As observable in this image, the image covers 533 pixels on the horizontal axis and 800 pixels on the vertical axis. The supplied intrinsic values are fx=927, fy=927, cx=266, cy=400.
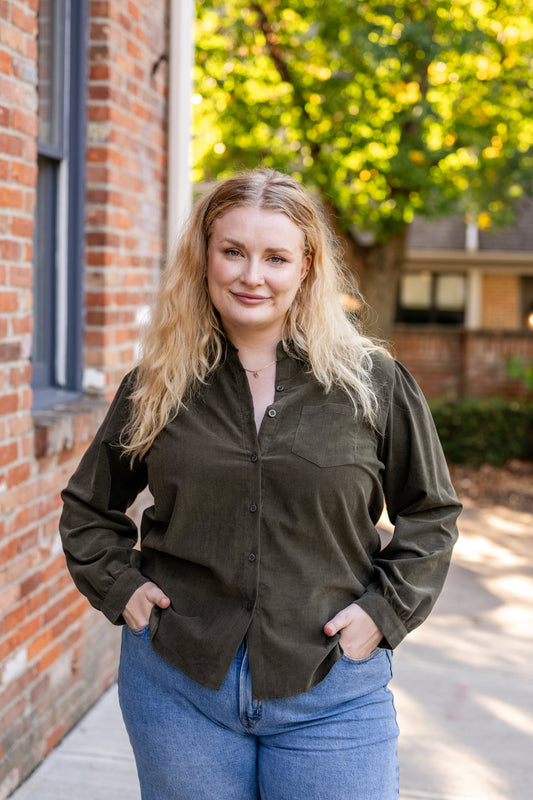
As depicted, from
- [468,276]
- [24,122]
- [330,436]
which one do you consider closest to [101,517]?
[330,436]

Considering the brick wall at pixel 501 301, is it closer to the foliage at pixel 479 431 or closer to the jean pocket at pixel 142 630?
the foliage at pixel 479 431

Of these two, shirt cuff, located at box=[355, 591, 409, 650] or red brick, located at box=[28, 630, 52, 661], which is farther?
red brick, located at box=[28, 630, 52, 661]

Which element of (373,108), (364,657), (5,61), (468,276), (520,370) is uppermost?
(373,108)

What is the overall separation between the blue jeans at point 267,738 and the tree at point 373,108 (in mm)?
8244

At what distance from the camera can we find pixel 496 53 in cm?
1050

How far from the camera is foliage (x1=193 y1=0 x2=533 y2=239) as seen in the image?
32.3 ft

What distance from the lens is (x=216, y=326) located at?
211 cm

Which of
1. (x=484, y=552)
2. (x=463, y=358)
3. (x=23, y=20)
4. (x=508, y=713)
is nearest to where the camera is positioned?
(x=23, y=20)

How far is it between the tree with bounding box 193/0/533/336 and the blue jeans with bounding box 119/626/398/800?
27.0 feet

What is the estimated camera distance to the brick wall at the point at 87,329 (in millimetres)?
2957

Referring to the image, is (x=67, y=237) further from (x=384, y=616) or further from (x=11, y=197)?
(x=384, y=616)

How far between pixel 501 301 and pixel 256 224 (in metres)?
19.1

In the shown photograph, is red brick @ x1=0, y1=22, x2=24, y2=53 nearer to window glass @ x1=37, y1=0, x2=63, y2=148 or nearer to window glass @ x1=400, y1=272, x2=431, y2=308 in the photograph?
window glass @ x1=37, y1=0, x2=63, y2=148

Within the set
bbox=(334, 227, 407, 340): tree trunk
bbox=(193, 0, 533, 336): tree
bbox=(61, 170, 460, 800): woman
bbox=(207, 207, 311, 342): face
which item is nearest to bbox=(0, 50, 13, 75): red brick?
bbox=(61, 170, 460, 800): woman
